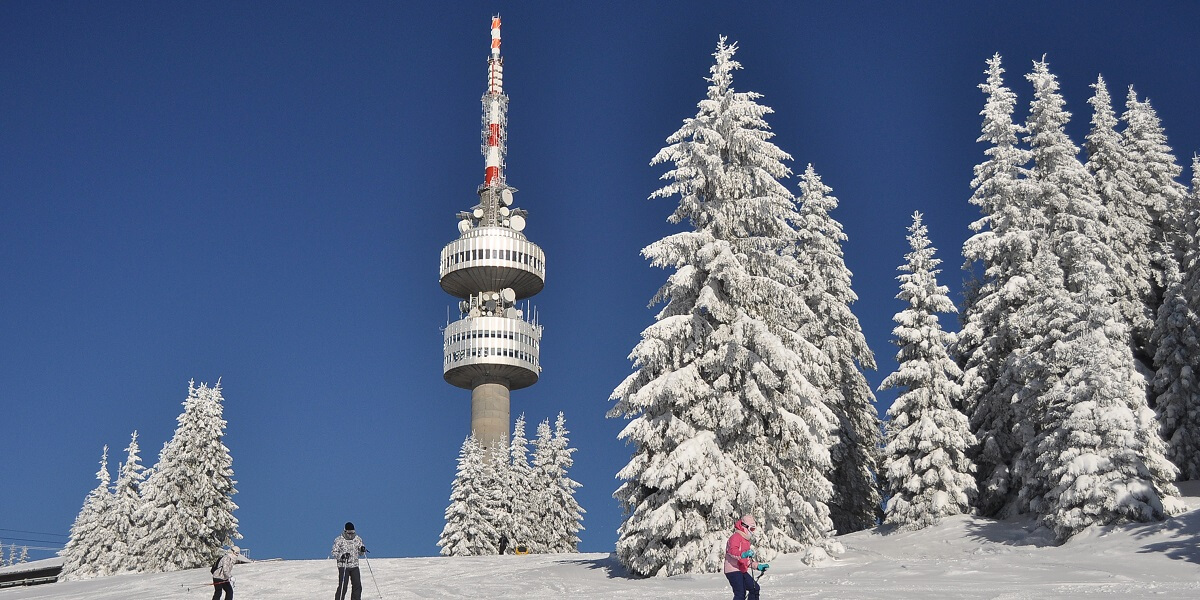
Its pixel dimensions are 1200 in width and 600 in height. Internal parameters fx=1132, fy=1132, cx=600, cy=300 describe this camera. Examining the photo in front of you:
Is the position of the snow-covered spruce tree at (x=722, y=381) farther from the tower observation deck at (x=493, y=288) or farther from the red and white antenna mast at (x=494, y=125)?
the red and white antenna mast at (x=494, y=125)

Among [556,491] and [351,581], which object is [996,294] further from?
[556,491]

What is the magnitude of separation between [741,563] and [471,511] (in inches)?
2303

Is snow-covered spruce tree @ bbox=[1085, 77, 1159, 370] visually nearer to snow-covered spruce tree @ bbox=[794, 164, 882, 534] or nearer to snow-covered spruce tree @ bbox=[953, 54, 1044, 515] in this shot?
snow-covered spruce tree @ bbox=[953, 54, 1044, 515]

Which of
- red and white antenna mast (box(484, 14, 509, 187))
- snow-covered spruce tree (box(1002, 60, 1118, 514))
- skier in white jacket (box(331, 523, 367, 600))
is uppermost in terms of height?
red and white antenna mast (box(484, 14, 509, 187))

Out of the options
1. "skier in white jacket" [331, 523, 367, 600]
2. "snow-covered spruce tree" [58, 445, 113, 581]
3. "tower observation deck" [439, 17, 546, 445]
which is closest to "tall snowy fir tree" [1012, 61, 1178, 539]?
"skier in white jacket" [331, 523, 367, 600]

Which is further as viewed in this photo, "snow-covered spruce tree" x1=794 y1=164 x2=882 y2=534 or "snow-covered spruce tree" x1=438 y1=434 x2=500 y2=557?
"snow-covered spruce tree" x1=438 y1=434 x2=500 y2=557

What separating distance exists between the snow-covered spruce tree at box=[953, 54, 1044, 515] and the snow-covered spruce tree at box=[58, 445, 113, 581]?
148 feet

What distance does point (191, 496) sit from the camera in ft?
173

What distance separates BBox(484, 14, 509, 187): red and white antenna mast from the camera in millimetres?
154625

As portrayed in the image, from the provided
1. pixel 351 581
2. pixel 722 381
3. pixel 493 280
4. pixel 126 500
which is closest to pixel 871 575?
pixel 722 381

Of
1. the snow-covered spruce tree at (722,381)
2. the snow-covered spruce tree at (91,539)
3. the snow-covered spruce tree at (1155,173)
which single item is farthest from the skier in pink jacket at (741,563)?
the snow-covered spruce tree at (91,539)

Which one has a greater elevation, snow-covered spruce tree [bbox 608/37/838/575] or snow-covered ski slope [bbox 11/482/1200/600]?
snow-covered spruce tree [bbox 608/37/838/575]

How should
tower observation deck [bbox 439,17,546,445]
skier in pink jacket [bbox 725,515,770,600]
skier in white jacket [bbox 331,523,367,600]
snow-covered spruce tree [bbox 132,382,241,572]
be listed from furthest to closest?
1. tower observation deck [bbox 439,17,546,445]
2. snow-covered spruce tree [bbox 132,382,241,572]
3. skier in white jacket [bbox 331,523,367,600]
4. skier in pink jacket [bbox 725,515,770,600]

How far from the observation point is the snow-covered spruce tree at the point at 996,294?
41438mm
